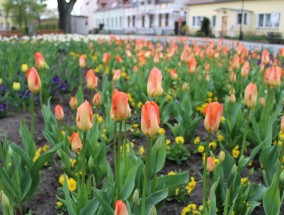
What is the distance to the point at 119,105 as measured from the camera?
144 cm

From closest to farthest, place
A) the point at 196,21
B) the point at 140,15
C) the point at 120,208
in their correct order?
the point at 120,208
the point at 196,21
the point at 140,15

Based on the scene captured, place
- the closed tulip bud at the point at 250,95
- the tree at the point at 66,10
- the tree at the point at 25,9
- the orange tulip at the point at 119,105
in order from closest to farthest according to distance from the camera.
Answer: the orange tulip at the point at 119,105 < the closed tulip bud at the point at 250,95 < the tree at the point at 66,10 < the tree at the point at 25,9

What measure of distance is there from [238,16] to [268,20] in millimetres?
3066

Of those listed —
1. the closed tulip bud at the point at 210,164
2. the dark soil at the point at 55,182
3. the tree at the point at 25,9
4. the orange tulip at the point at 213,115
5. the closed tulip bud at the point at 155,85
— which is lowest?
the dark soil at the point at 55,182

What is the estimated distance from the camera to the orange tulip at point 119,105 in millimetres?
1425

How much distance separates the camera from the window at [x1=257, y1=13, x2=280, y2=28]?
97.5ft

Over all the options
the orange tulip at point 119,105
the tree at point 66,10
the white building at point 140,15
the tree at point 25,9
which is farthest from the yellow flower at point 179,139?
the tree at point 25,9

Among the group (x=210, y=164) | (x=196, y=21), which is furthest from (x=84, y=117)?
Result: (x=196, y=21)

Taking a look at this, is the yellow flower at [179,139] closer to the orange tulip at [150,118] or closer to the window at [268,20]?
the orange tulip at [150,118]

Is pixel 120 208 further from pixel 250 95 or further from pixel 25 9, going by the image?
pixel 25 9

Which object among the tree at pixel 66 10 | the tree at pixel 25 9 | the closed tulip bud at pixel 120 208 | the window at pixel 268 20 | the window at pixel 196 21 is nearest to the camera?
the closed tulip bud at pixel 120 208

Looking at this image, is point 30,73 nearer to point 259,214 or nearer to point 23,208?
point 23,208

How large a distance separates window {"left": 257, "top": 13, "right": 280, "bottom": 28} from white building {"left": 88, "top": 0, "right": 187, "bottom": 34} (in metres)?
7.88

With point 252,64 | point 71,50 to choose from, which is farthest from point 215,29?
point 252,64
